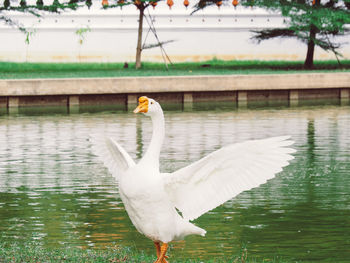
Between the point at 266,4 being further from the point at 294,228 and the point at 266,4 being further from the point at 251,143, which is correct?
the point at 251,143

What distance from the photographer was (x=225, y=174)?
739cm

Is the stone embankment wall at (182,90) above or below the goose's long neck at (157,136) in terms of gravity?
below

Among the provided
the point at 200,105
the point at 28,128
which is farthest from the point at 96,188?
the point at 200,105

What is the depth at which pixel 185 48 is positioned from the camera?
119 feet

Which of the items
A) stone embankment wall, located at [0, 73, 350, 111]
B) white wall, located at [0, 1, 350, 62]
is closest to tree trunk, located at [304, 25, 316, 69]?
white wall, located at [0, 1, 350, 62]

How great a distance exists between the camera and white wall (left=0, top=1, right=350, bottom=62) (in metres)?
35.7

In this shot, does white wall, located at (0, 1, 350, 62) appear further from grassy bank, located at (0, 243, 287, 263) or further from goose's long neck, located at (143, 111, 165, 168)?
goose's long neck, located at (143, 111, 165, 168)

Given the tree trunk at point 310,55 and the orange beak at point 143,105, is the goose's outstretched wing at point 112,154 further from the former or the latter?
the tree trunk at point 310,55

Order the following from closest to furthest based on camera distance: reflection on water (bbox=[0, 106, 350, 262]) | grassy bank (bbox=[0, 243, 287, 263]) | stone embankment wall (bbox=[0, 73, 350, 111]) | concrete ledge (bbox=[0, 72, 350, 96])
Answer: grassy bank (bbox=[0, 243, 287, 263])
reflection on water (bbox=[0, 106, 350, 262])
concrete ledge (bbox=[0, 72, 350, 96])
stone embankment wall (bbox=[0, 73, 350, 111])

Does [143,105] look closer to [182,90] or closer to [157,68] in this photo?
[182,90]

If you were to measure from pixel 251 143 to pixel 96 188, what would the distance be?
6.33 metres

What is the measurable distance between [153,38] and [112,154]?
2778 cm

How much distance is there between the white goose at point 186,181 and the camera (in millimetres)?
7215

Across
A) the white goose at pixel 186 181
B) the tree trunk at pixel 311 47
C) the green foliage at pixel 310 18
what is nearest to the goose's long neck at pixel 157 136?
the white goose at pixel 186 181
